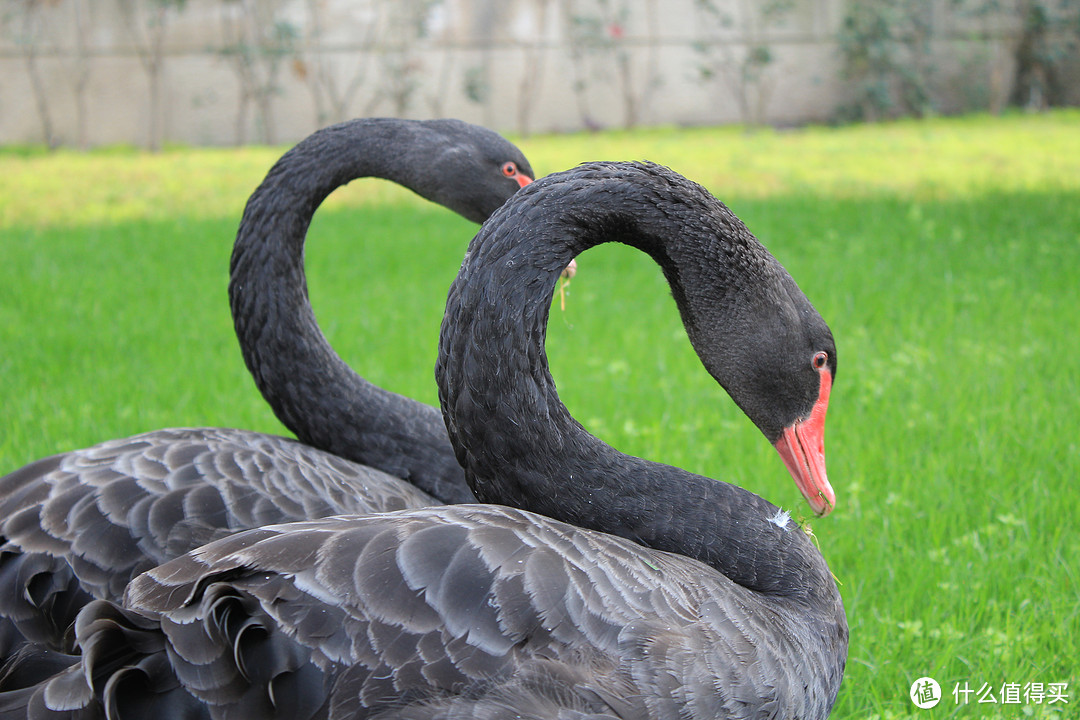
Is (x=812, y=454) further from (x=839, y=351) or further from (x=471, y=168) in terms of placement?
(x=839, y=351)

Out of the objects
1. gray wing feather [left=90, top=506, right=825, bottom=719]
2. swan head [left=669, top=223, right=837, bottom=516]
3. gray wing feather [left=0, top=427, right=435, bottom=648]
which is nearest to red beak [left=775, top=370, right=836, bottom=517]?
swan head [left=669, top=223, right=837, bottom=516]

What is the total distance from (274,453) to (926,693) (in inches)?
68.9

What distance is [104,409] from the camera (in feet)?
13.9

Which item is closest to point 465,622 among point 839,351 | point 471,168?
point 471,168

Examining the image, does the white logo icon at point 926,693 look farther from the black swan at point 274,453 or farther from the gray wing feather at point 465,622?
the black swan at point 274,453

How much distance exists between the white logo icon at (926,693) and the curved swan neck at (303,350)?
4.25 feet

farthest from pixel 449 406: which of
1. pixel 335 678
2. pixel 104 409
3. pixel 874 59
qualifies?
pixel 874 59

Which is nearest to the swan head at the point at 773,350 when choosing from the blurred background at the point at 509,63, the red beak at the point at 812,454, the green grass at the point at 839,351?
the red beak at the point at 812,454

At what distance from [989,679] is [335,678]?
5.74ft

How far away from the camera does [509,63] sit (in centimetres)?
1563

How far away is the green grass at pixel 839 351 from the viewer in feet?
9.53

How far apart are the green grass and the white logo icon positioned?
1.0 inches

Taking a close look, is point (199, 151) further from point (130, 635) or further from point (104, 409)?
point (130, 635)

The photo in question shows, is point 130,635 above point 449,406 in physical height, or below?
below
